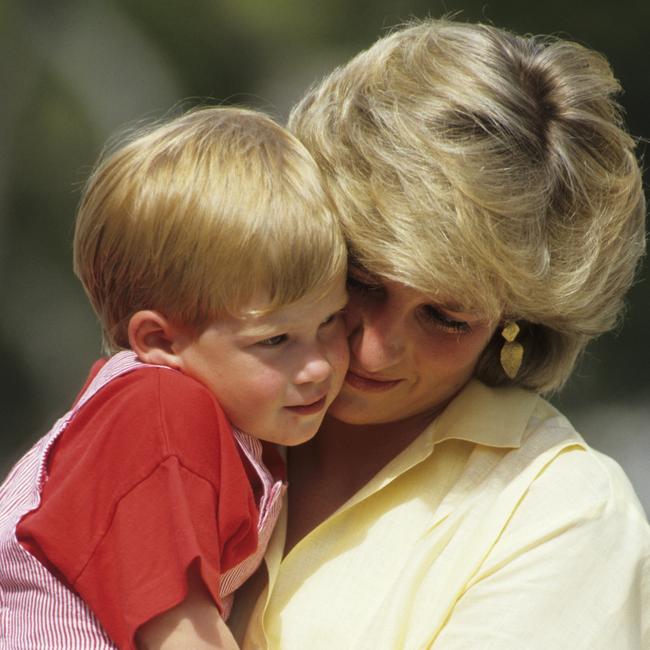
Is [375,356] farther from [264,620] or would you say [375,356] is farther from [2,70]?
[2,70]

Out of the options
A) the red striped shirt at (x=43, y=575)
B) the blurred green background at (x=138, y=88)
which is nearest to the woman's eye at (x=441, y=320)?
the red striped shirt at (x=43, y=575)

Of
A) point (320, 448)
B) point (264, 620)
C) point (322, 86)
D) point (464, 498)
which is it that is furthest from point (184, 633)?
point (322, 86)

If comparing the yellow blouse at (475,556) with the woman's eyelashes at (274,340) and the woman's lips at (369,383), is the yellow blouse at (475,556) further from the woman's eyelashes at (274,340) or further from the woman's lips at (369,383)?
the woman's eyelashes at (274,340)

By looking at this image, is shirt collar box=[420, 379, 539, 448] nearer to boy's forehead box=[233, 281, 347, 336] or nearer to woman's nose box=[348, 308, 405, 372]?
woman's nose box=[348, 308, 405, 372]

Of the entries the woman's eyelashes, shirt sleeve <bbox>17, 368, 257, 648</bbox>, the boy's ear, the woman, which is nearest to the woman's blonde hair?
the woman

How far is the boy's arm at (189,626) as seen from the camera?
2.06m

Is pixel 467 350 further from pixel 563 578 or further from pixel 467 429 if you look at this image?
pixel 563 578

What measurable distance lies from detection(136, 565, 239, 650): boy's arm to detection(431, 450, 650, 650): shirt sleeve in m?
0.40

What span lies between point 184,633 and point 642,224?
3.97 ft

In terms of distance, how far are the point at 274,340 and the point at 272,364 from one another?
39 millimetres

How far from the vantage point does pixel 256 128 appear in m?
2.41

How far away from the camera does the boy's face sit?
7.46ft

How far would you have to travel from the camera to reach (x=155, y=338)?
234 cm

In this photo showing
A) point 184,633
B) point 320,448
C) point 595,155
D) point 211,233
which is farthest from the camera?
point 320,448
